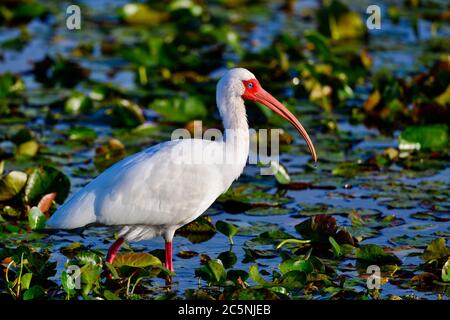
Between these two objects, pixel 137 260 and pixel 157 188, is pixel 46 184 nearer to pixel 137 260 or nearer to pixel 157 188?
pixel 157 188

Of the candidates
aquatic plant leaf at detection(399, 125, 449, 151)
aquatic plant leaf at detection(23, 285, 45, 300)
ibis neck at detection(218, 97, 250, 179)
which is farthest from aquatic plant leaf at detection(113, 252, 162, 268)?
aquatic plant leaf at detection(399, 125, 449, 151)

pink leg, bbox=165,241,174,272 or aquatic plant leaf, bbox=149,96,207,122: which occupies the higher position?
aquatic plant leaf, bbox=149,96,207,122

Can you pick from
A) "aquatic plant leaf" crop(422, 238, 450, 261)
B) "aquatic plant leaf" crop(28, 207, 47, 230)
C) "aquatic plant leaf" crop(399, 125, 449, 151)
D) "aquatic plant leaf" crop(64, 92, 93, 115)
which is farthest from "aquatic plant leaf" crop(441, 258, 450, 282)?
"aquatic plant leaf" crop(64, 92, 93, 115)

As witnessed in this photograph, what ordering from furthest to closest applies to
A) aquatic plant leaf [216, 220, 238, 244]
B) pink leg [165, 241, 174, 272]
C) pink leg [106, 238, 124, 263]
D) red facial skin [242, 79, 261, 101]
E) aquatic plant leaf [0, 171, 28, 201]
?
aquatic plant leaf [0, 171, 28, 201] < aquatic plant leaf [216, 220, 238, 244] < red facial skin [242, 79, 261, 101] < pink leg [165, 241, 174, 272] < pink leg [106, 238, 124, 263]

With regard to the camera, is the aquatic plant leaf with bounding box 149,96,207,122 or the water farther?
the aquatic plant leaf with bounding box 149,96,207,122

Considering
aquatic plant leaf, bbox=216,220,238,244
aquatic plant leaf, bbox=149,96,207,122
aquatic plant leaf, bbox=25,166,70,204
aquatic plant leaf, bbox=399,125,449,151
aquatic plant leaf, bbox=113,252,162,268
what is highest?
aquatic plant leaf, bbox=149,96,207,122

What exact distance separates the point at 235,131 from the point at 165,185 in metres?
0.74

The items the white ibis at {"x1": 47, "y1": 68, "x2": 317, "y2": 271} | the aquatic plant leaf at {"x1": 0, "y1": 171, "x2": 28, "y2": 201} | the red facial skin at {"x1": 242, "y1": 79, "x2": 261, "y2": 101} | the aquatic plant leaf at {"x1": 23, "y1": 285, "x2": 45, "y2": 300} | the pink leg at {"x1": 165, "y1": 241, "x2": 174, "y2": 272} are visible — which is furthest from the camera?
the aquatic plant leaf at {"x1": 0, "y1": 171, "x2": 28, "y2": 201}

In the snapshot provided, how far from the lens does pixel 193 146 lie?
8047 millimetres

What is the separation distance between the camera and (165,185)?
805cm

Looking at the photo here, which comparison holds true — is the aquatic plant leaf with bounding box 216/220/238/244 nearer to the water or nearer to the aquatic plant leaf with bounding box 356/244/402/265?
the water

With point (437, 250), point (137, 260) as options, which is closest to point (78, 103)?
point (137, 260)

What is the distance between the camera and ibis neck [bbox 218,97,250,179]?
8180mm
